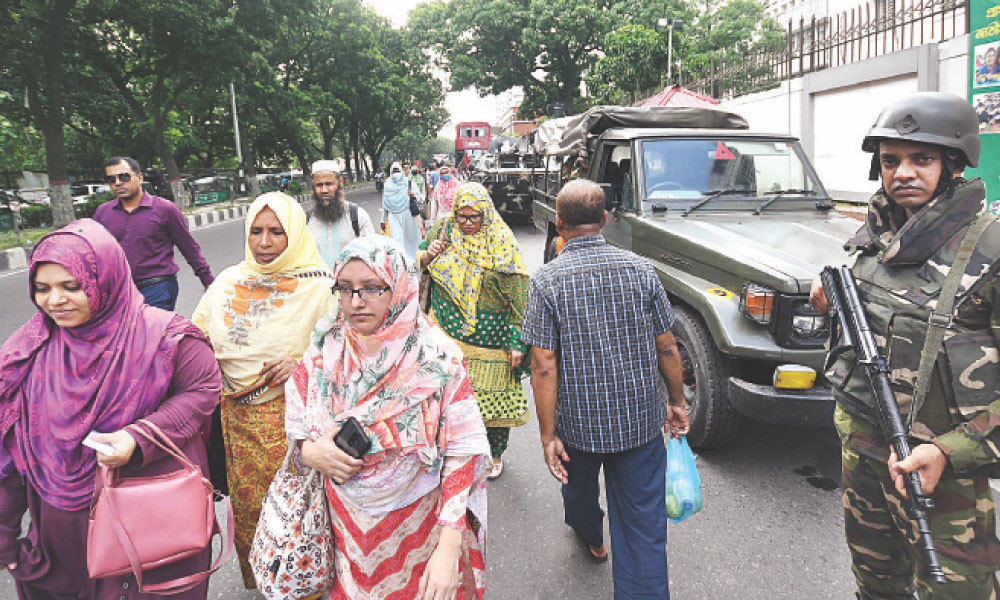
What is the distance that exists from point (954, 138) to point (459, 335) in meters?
2.24

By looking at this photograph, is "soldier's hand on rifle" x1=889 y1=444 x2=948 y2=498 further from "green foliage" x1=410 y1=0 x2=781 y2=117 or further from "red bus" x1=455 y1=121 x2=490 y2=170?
"red bus" x1=455 y1=121 x2=490 y2=170

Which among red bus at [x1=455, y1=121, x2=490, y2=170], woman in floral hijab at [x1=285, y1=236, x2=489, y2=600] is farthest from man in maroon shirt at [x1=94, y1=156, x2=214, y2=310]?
red bus at [x1=455, y1=121, x2=490, y2=170]

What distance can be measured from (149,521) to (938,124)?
236 cm

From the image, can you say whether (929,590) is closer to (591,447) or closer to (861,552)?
(861,552)

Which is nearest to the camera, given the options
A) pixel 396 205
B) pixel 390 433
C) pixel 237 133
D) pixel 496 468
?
pixel 390 433

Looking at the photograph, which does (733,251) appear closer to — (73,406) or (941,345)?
(941,345)

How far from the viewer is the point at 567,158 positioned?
7973 mm

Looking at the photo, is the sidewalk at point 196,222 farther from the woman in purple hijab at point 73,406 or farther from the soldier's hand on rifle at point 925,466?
the soldier's hand on rifle at point 925,466

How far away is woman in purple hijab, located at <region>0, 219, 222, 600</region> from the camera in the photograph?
5.71 ft

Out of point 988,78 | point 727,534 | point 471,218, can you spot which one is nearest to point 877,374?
point 727,534

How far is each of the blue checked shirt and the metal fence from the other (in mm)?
8345

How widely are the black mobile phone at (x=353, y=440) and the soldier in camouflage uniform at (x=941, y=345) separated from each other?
1344mm

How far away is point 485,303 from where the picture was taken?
132 inches

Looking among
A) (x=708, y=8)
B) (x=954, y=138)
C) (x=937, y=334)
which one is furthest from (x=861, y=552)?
(x=708, y=8)
